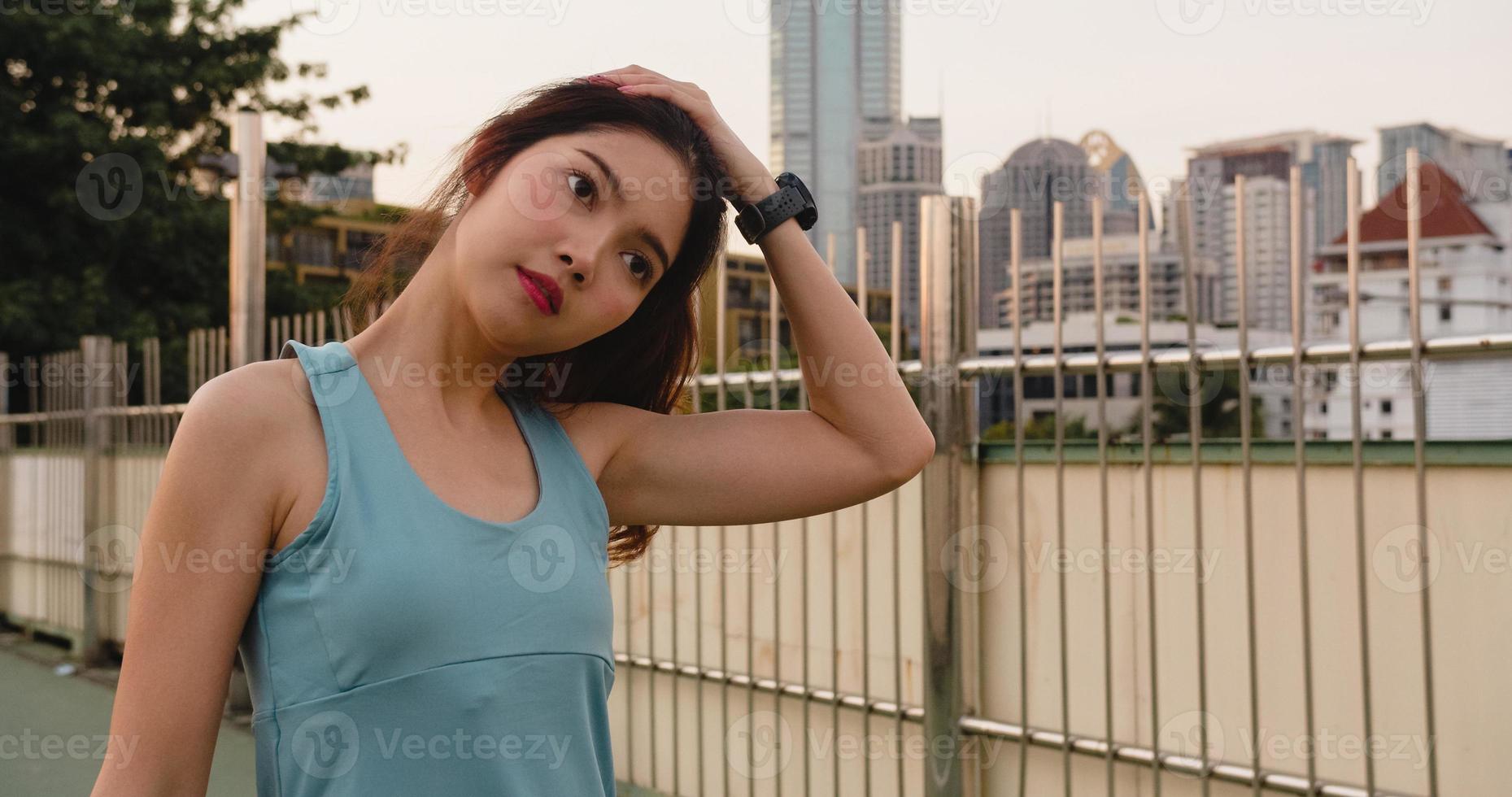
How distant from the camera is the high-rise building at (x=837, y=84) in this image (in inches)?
723

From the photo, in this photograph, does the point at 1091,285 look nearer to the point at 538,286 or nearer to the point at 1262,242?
the point at 1262,242

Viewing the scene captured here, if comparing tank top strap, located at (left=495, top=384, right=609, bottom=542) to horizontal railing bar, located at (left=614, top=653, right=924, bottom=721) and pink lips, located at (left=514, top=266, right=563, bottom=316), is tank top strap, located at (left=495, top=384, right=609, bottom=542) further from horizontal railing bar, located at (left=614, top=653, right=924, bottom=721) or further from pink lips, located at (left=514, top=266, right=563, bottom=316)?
horizontal railing bar, located at (left=614, top=653, right=924, bottom=721)

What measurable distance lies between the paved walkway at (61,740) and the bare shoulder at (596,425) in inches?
156

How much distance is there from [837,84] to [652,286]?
1001 inches

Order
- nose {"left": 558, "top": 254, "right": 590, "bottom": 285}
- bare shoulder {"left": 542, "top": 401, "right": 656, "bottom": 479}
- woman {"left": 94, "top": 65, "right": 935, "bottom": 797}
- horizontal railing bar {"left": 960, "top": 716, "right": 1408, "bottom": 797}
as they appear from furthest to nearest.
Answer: horizontal railing bar {"left": 960, "top": 716, "right": 1408, "bottom": 797} → bare shoulder {"left": 542, "top": 401, "right": 656, "bottom": 479} → nose {"left": 558, "top": 254, "right": 590, "bottom": 285} → woman {"left": 94, "top": 65, "right": 935, "bottom": 797}

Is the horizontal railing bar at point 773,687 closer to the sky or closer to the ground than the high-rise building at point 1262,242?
closer to the ground

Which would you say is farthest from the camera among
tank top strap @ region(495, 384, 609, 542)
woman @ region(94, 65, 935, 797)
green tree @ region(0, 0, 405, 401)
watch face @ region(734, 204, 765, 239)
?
green tree @ region(0, 0, 405, 401)

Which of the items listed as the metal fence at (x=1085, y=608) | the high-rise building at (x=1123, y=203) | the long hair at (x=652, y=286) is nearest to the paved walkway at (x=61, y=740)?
the metal fence at (x=1085, y=608)

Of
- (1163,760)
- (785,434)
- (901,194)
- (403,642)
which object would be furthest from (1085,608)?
(901,194)

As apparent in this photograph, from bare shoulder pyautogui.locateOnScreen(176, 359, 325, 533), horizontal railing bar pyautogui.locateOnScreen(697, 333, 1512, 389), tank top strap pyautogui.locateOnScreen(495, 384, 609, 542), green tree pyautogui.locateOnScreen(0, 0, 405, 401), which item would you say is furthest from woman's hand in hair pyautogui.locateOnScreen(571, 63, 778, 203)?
green tree pyautogui.locateOnScreen(0, 0, 405, 401)

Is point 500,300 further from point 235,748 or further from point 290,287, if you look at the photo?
point 290,287

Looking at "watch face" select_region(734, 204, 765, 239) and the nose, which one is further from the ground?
"watch face" select_region(734, 204, 765, 239)

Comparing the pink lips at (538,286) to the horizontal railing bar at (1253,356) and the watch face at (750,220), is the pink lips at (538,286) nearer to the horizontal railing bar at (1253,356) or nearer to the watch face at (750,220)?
the watch face at (750,220)

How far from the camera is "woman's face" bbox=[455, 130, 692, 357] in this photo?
133cm
